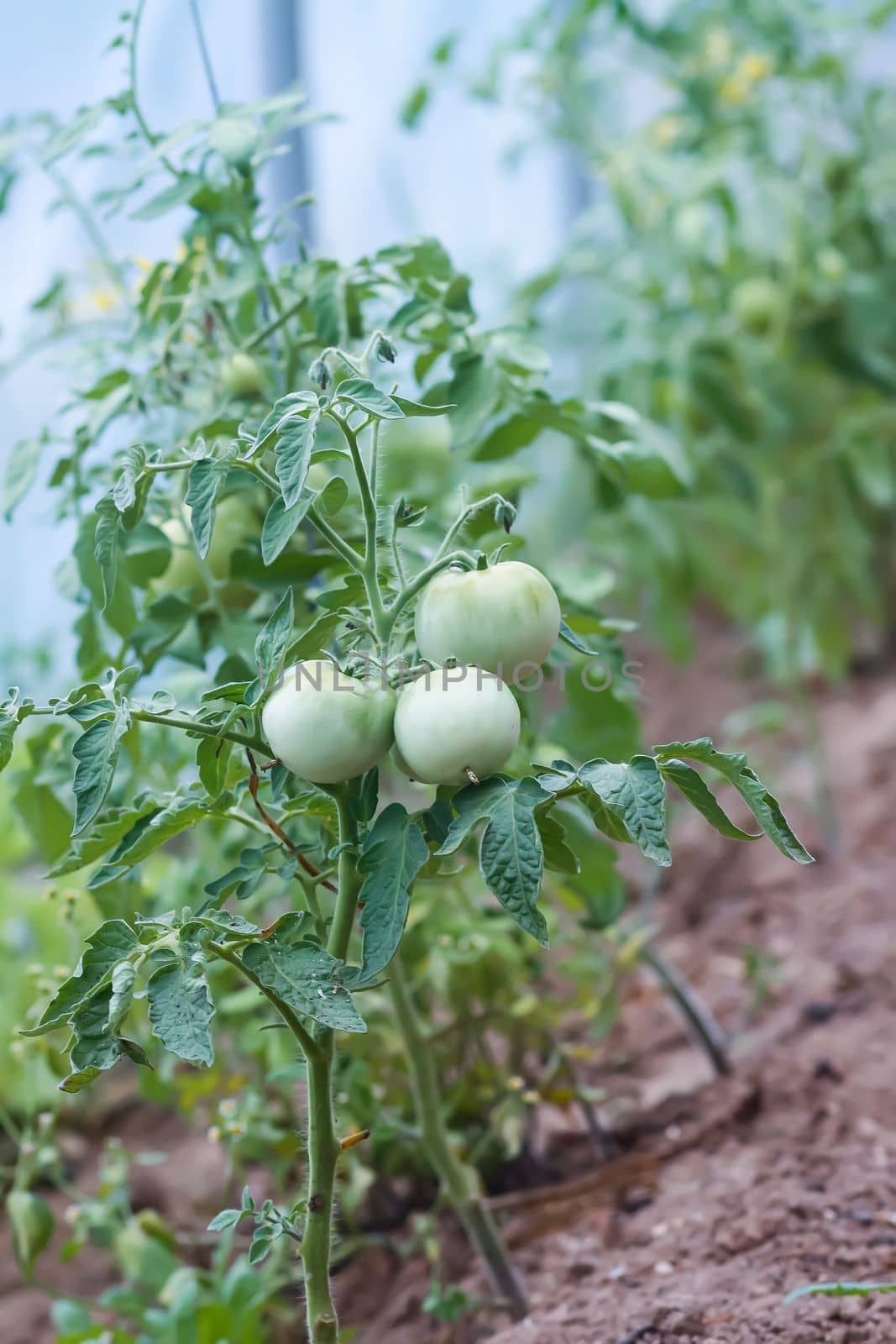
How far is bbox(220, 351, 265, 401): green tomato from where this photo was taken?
816 millimetres

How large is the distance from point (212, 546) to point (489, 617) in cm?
31

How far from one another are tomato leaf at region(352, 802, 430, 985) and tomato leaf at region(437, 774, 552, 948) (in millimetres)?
29

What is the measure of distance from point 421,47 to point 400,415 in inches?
90.5

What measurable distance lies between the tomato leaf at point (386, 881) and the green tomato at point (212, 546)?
290 mm

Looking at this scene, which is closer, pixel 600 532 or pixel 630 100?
pixel 600 532

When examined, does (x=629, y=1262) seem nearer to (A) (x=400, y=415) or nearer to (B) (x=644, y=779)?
(B) (x=644, y=779)

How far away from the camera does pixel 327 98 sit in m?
2.32

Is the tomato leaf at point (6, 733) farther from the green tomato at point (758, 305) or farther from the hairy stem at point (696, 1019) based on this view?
the green tomato at point (758, 305)

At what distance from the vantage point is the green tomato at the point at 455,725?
1.86ft

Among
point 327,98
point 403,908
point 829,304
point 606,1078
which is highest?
point 327,98

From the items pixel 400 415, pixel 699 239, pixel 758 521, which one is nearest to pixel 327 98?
pixel 699 239

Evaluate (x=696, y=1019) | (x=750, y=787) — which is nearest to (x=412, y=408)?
(x=750, y=787)

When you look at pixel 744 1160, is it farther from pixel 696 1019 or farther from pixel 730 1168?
pixel 696 1019

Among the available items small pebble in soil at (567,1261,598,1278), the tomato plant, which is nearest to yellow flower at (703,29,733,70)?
the tomato plant
